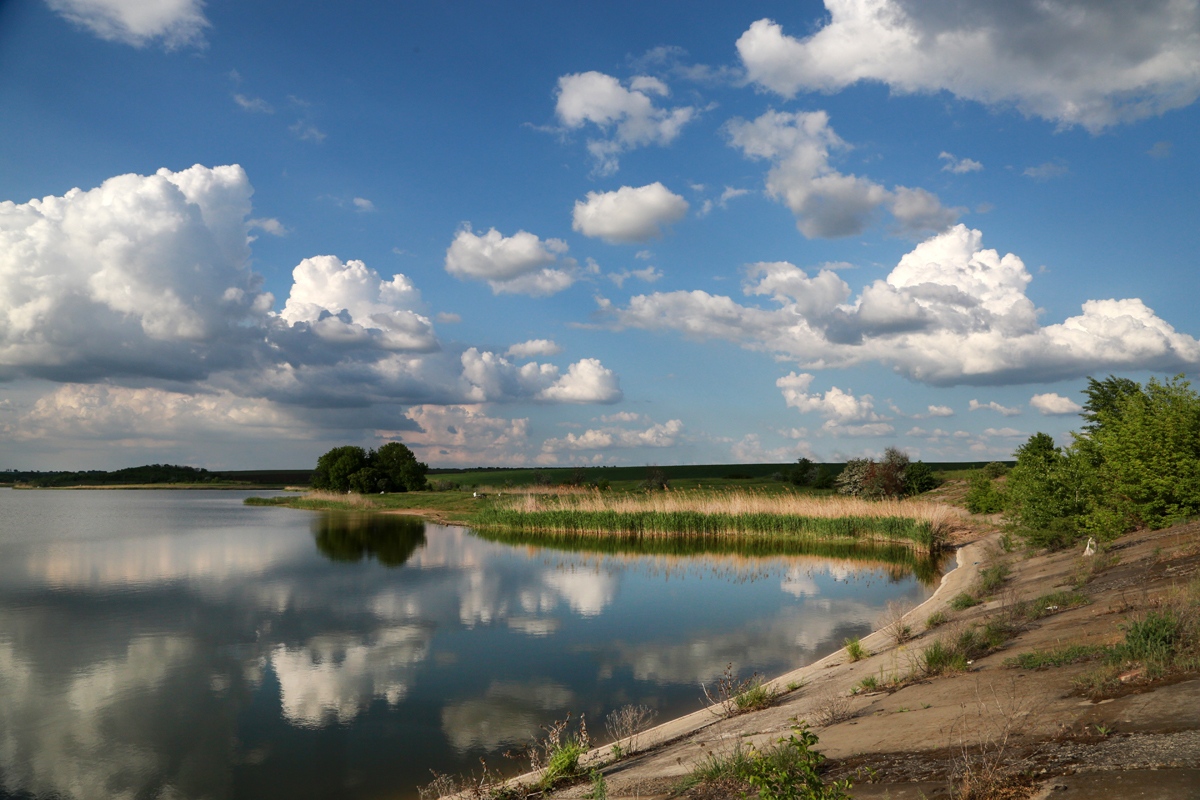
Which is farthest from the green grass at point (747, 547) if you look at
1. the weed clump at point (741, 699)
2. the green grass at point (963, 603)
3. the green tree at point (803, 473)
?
the green tree at point (803, 473)

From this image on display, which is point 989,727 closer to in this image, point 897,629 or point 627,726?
point 627,726

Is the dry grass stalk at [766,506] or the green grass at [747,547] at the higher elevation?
the dry grass stalk at [766,506]

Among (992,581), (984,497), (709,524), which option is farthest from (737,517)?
(992,581)

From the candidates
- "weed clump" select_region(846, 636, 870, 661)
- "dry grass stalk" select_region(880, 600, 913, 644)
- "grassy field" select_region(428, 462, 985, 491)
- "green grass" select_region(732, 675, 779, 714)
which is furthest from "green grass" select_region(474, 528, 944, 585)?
"grassy field" select_region(428, 462, 985, 491)

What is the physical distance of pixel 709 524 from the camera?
33625mm

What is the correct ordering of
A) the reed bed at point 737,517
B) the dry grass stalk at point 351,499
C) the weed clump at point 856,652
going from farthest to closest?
the dry grass stalk at point 351,499, the reed bed at point 737,517, the weed clump at point 856,652

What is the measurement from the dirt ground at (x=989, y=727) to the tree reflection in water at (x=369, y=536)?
19921 millimetres

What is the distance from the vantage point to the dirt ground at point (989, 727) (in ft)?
15.1

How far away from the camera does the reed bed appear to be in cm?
2983

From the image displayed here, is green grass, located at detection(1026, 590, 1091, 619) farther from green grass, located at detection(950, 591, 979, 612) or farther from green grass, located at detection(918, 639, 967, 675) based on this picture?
green grass, located at detection(918, 639, 967, 675)

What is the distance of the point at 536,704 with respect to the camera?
9.93 m

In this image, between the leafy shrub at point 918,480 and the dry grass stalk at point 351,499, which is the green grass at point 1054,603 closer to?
the leafy shrub at point 918,480

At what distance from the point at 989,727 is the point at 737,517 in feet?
91.4

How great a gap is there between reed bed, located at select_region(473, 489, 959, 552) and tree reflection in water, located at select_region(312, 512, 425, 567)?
232 inches
